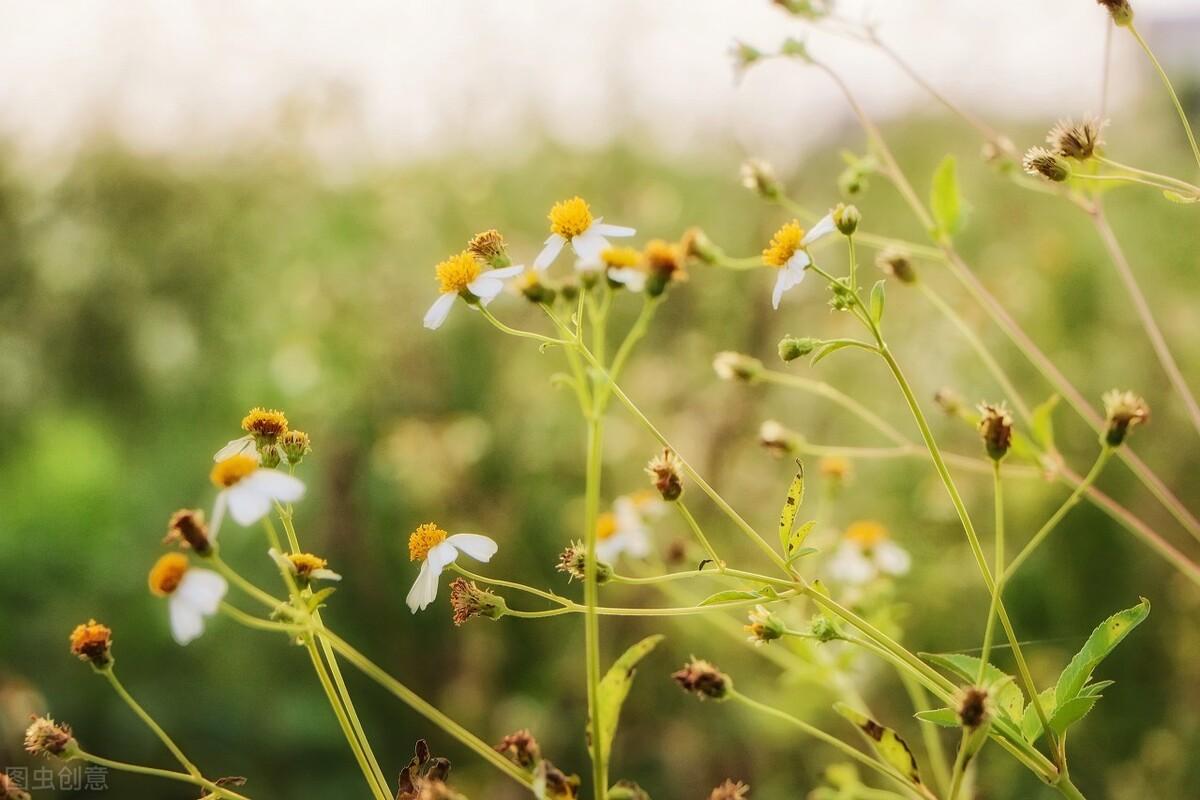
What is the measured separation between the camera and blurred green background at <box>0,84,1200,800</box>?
1.45 metres

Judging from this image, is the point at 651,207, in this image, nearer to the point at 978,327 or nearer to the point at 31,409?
the point at 978,327

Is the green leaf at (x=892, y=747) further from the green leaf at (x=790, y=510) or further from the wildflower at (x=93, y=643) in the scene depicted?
the wildflower at (x=93, y=643)

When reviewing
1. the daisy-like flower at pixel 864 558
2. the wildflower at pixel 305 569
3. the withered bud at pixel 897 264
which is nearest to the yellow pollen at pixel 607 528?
the daisy-like flower at pixel 864 558

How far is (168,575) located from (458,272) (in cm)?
24

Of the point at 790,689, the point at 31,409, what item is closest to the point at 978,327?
the point at 790,689

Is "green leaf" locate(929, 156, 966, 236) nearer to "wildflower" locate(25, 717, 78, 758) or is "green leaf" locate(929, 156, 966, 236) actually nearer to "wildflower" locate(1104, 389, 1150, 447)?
"wildflower" locate(1104, 389, 1150, 447)

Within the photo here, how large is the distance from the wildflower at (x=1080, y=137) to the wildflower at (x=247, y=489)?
43 cm

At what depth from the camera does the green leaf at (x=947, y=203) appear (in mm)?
687

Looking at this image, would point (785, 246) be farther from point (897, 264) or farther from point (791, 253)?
point (897, 264)

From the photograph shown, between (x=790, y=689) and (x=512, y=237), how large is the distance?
1.02 metres

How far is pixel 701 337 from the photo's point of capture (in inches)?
73.4

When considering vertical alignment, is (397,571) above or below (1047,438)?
above

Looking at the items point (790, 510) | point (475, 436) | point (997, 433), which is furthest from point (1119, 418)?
point (475, 436)

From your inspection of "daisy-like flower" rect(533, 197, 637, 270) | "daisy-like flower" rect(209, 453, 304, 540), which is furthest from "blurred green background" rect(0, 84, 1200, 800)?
"daisy-like flower" rect(209, 453, 304, 540)
